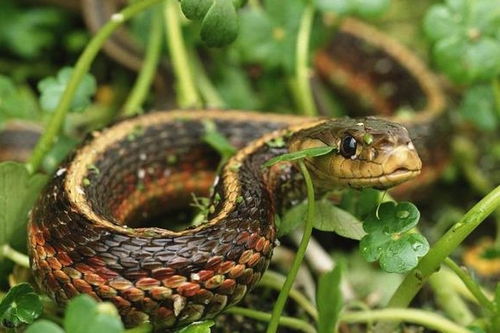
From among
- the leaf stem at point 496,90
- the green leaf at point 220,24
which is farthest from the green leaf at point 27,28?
the leaf stem at point 496,90

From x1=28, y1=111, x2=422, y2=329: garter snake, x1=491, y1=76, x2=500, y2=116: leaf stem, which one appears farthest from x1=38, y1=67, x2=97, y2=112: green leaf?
x1=491, y1=76, x2=500, y2=116: leaf stem

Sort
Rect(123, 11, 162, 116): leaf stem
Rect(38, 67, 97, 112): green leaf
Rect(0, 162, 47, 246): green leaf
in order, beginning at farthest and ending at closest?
1. Rect(123, 11, 162, 116): leaf stem
2. Rect(38, 67, 97, 112): green leaf
3. Rect(0, 162, 47, 246): green leaf

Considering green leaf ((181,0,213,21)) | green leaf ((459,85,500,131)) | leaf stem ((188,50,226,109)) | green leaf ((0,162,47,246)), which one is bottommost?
green leaf ((459,85,500,131))

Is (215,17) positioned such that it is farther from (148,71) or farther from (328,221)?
(148,71)

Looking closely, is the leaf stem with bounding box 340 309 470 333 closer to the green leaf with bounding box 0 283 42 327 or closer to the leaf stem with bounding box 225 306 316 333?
the leaf stem with bounding box 225 306 316 333

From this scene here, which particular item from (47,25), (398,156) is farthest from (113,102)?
(398,156)

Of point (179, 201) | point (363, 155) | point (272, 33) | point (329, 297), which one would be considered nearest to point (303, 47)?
point (272, 33)
